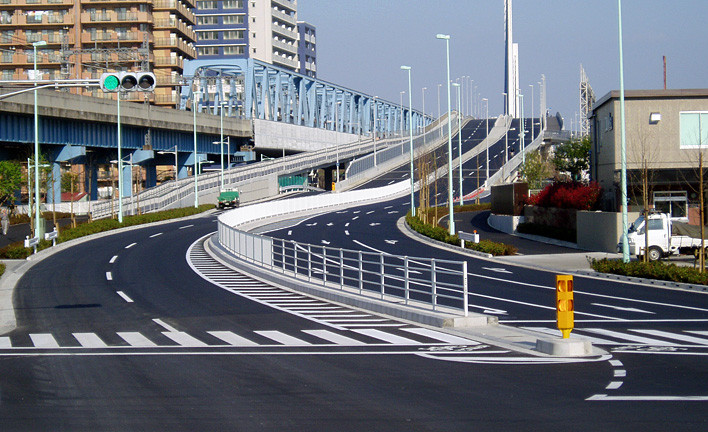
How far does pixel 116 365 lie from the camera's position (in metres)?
13.0

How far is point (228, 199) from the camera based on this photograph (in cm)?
7500

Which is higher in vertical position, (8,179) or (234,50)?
(234,50)

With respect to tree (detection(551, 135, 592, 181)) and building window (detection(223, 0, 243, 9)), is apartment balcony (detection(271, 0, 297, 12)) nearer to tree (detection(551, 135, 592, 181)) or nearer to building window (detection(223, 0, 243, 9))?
building window (detection(223, 0, 243, 9))

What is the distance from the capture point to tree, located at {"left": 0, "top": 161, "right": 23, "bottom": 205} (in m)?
64.2

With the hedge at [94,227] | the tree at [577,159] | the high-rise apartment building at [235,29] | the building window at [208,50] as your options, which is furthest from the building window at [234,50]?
the tree at [577,159]

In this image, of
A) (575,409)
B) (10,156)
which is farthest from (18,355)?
(10,156)

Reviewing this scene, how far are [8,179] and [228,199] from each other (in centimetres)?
1860

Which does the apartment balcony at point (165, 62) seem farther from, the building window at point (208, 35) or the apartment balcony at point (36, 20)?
the building window at point (208, 35)

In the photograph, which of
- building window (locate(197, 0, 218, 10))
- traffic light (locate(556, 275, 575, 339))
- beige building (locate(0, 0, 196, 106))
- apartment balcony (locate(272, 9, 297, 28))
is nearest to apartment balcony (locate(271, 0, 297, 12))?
apartment balcony (locate(272, 9, 297, 28))

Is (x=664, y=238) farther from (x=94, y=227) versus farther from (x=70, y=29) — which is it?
(x=70, y=29)

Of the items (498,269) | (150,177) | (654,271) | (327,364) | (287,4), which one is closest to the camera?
(327,364)

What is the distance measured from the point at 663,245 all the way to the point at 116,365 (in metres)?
25.7

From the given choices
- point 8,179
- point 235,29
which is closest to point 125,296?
point 8,179

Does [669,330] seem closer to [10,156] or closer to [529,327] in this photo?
[529,327]
